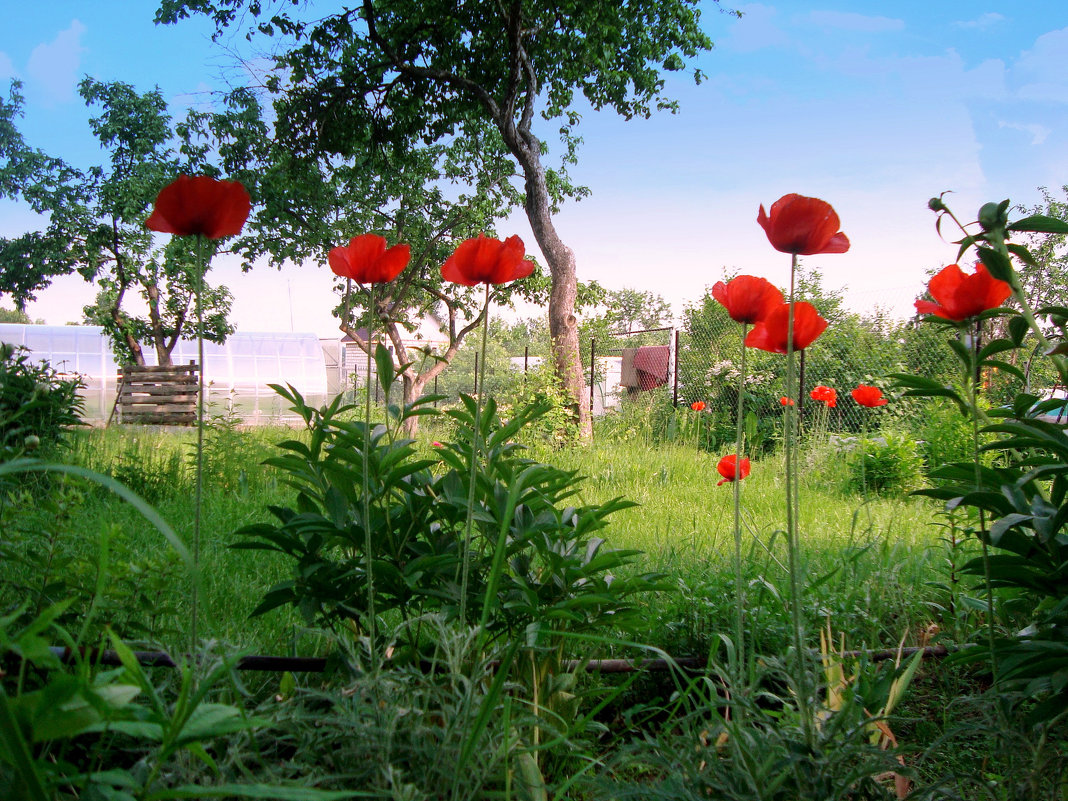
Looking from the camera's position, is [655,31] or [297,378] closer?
[655,31]

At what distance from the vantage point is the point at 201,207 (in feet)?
2.92

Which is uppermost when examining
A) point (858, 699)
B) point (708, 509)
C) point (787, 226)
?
point (787, 226)

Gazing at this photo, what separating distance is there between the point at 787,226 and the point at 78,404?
472 cm

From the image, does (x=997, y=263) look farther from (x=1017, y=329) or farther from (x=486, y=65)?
(x=486, y=65)

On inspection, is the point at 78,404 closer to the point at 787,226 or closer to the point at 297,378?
the point at 787,226

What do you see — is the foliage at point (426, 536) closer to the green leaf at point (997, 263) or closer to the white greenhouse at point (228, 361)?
the green leaf at point (997, 263)

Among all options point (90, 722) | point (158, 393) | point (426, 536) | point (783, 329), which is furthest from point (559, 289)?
point (158, 393)

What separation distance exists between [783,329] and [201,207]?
0.81m

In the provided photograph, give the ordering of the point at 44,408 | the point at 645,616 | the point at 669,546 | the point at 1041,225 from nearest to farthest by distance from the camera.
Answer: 1. the point at 1041,225
2. the point at 645,616
3. the point at 669,546
4. the point at 44,408

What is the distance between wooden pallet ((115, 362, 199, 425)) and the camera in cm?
1273

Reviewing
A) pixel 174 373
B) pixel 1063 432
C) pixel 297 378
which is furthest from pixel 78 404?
pixel 297 378

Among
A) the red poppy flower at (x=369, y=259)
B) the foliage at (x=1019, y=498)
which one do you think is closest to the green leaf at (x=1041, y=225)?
the foliage at (x=1019, y=498)

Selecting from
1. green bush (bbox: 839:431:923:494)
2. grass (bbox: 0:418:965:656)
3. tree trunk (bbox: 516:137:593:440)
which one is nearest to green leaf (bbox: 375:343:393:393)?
grass (bbox: 0:418:965:656)

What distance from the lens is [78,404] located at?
14.2ft
